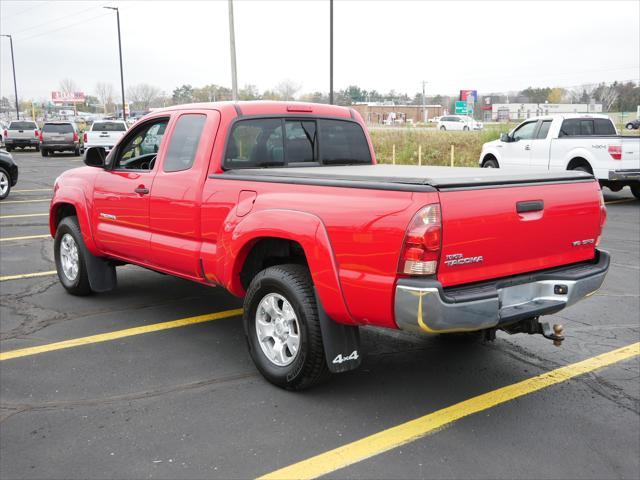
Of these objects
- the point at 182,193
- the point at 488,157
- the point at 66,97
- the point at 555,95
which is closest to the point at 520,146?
the point at 488,157

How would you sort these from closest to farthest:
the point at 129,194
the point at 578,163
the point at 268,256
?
the point at 268,256 → the point at 129,194 → the point at 578,163

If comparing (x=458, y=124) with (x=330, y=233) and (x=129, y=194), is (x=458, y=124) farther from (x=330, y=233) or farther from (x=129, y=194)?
A: (x=330, y=233)

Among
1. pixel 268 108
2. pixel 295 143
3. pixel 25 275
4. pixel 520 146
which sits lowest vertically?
pixel 25 275

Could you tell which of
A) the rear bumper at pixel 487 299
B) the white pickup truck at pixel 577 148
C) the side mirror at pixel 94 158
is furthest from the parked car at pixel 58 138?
the rear bumper at pixel 487 299

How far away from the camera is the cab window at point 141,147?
5473mm

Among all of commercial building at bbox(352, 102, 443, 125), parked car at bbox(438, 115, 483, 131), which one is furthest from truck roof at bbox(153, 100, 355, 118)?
commercial building at bbox(352, 102, 443, 125)

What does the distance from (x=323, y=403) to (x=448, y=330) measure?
3.47 ft

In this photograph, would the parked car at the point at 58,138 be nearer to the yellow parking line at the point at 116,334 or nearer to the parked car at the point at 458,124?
the yellow parking line at the point at 116,334

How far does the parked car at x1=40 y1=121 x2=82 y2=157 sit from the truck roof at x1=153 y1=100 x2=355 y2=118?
2786 centimetres

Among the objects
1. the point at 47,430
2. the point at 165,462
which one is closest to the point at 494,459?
the point at 165,462

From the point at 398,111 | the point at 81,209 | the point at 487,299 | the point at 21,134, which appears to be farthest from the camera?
the point at 398,111

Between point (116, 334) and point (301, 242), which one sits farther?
point (116, 334)

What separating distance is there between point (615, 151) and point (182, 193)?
37.9 ft

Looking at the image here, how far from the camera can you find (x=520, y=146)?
52.3 ft
